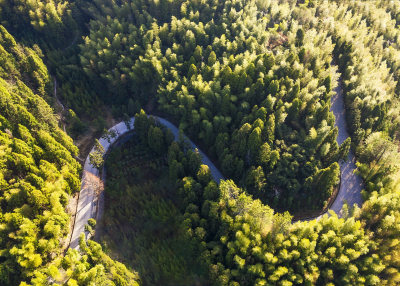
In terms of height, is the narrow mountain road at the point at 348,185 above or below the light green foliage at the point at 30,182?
above

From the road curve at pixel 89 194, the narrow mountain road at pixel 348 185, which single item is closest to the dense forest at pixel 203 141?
the narrow mountain road at pixel 348 185

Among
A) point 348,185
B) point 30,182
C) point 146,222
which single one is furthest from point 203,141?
point 30,182

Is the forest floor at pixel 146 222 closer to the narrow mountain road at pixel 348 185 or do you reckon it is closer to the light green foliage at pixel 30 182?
the light green foliage at pixel 30 182

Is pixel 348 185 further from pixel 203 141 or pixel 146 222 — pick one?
pixel 146 222

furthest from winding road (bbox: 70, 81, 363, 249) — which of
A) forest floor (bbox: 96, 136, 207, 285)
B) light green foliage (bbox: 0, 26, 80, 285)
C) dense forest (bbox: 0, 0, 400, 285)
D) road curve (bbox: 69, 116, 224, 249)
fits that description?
light green foliage (bbox: 0, 26, 80, 285)

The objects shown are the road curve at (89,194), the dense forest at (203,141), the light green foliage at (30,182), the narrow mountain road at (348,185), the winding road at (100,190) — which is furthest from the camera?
the narrow mountain road at (348,185)

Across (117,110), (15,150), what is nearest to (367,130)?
(117,110)

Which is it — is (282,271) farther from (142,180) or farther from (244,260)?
(142,180)

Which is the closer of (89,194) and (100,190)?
(89,194)
